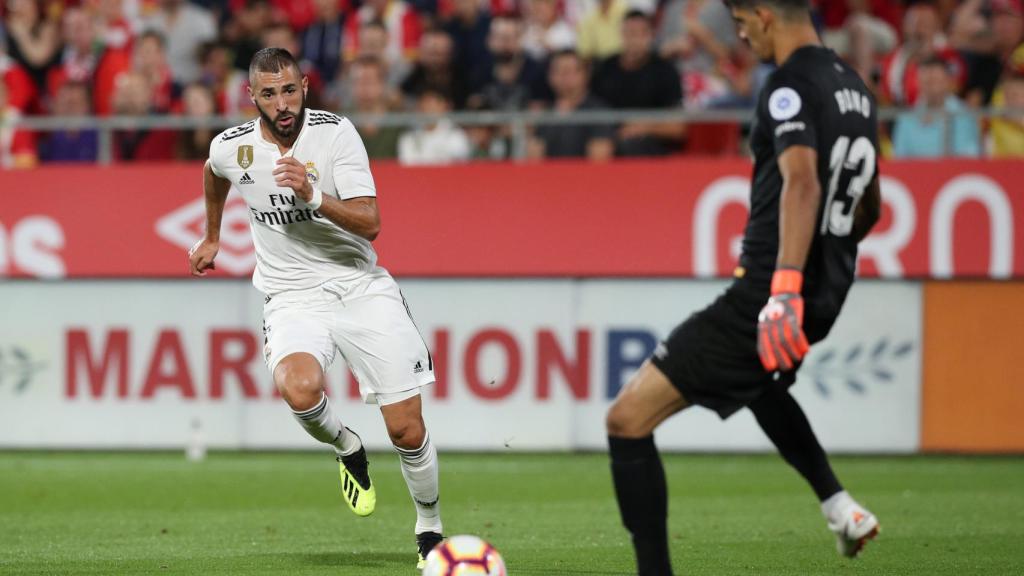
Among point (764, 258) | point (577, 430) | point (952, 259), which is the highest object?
point (764, 258)

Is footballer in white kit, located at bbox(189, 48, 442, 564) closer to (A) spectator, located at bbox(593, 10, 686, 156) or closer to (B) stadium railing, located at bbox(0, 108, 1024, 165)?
(B) stadium railing, located at bbox(0, 108, 1024, 165)

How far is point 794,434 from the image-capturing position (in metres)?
6.25

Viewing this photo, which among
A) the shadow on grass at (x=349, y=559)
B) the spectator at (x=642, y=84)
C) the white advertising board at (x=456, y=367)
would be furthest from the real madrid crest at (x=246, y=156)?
the spectator at (x=642, y=84)

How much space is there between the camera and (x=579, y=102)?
1395cm

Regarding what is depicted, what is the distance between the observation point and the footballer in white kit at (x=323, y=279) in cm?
723

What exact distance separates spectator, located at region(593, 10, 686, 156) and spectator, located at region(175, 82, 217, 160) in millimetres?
3444

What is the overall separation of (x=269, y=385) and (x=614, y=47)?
4.64 m

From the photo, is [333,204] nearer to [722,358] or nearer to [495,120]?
[722,358]

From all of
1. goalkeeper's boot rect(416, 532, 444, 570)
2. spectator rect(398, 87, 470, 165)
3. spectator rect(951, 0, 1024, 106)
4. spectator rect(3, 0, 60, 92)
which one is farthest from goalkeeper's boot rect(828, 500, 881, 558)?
spectator rect(3, 0, 60, 92)

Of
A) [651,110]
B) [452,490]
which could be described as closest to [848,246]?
[452,490]

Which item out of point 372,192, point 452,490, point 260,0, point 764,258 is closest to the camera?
point 764,258

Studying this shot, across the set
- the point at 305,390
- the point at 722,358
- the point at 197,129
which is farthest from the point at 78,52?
the point at 722,358

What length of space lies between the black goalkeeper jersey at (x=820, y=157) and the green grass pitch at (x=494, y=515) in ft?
5.99

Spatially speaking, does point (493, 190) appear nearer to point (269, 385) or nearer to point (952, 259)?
point (269, 385)
